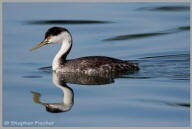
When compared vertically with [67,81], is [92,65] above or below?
above

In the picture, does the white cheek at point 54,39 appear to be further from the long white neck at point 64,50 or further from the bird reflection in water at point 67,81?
the bird reflection in water at point 67,81

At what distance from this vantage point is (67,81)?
1398 centimetres

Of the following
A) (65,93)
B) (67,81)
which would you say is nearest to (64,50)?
(67,81)

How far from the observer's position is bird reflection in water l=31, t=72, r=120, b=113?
38.9 feet

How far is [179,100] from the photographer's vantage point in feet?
39.2

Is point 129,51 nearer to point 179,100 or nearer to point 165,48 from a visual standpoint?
point 165,48

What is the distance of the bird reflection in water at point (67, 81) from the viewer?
38.9 feet

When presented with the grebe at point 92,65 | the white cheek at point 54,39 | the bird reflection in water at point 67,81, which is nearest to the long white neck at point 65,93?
the bird reflection in water at point 67,81

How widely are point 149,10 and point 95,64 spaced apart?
993 cm

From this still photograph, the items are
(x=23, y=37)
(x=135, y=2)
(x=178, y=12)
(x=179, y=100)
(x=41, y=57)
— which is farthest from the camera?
(x=135, y=2)

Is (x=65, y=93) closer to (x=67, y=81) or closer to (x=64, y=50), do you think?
(x=67, y=81)

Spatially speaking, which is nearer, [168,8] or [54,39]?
[54,39]

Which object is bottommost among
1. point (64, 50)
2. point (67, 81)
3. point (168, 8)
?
point (67, 81)

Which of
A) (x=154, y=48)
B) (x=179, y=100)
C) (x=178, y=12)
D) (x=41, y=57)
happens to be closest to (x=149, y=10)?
(x=178, y=12)
